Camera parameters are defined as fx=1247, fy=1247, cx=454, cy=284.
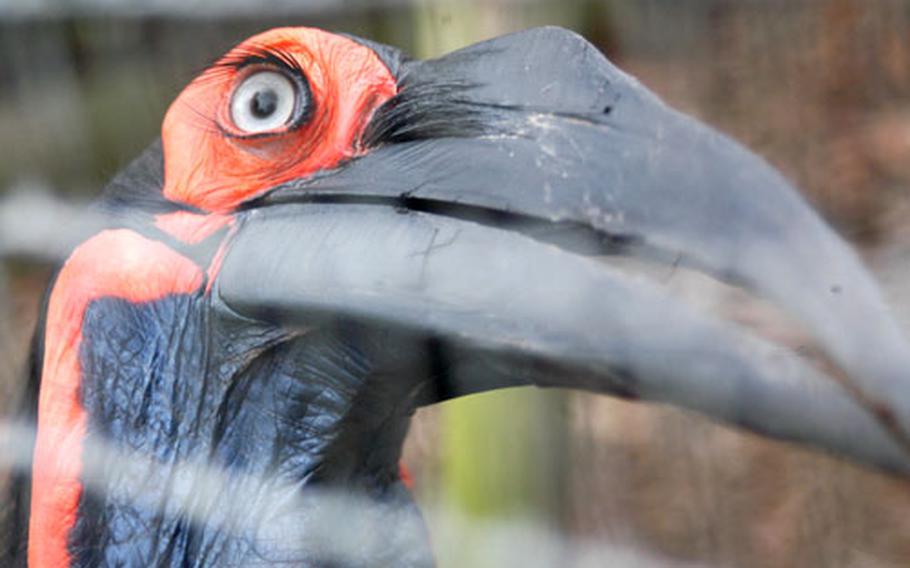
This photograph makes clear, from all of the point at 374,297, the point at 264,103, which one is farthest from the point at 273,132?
the point at 374,297

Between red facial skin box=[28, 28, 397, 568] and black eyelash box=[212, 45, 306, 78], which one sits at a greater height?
black eyelash box=[212, 45, 306, 78]

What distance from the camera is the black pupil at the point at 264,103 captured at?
0.78 m

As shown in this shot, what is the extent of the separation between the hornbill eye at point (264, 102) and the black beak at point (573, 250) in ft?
0.24

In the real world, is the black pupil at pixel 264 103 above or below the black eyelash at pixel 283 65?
below

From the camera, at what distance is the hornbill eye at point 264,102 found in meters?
0.77

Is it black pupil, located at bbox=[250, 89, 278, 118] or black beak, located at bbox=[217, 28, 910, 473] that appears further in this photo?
black pupil, located at bbox=[250, 89, 278, 118]

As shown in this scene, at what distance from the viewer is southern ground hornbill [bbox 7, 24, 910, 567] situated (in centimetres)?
49

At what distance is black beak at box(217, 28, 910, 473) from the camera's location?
48 cm

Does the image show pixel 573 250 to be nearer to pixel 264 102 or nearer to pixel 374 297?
pixel 374 297

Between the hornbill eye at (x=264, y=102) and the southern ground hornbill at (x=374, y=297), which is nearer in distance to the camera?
the southern ground hornbill at (x=374, y=297)

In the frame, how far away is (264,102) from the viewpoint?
30.5 inches

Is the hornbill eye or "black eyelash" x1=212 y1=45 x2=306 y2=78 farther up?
"black eyelash" x1=212 y1=45 x2=306 y2=78

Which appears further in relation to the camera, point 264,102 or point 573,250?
point 264,102

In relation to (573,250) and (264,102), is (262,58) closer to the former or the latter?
(264,102)
